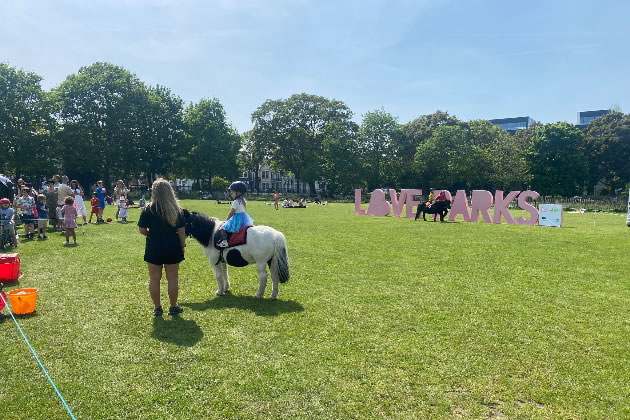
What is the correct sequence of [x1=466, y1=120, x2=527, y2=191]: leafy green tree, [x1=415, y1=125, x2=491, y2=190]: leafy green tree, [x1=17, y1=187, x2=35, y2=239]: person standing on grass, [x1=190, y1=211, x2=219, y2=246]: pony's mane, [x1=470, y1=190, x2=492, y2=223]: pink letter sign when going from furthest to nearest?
[x1=415, y1=125, x2=491, y2=190]: leafy green tree < [x1=466, y1=120, x2=527, y2=191]: leafy green tree < [x1=470, y1=190, x2=492, y2=223]: pink letter sign < [x1=17, y1=187, x2=35, y2=239]: person standing on grass < [x1=190, y1=211, x2=219, y2=246]: pony's mane

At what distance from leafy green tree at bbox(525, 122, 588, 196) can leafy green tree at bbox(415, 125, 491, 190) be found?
6520 mm

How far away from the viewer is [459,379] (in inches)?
173

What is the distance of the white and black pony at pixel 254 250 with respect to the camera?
23.4 feet

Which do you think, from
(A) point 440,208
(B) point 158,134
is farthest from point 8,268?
(B) point 158,134

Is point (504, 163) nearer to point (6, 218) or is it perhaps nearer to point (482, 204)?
point (482, 204)

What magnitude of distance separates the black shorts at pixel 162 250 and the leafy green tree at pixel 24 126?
4951 centimetres

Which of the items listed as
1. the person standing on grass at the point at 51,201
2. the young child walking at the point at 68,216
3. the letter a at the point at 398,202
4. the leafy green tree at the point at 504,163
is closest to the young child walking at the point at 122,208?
the person standing on grass at the point at 51,201

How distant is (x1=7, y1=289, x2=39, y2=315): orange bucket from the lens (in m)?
6.01

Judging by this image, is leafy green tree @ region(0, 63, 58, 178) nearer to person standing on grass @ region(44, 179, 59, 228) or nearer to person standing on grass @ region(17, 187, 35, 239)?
person standing on grass @ region(44, 179, 59, 228)

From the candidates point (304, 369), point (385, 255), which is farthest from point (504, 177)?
point (304, 369)

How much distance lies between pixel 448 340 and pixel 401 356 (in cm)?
93

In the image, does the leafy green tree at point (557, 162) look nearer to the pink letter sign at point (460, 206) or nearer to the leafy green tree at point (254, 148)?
the pink letter sign at point (460, 206)

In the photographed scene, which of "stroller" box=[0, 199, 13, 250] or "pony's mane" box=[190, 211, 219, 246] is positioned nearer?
"pony's mane" box=[190, 211, 219, 246]

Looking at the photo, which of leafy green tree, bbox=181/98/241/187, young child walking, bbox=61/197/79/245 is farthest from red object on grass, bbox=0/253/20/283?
leafy green tree, bbox=181/98/241/187
